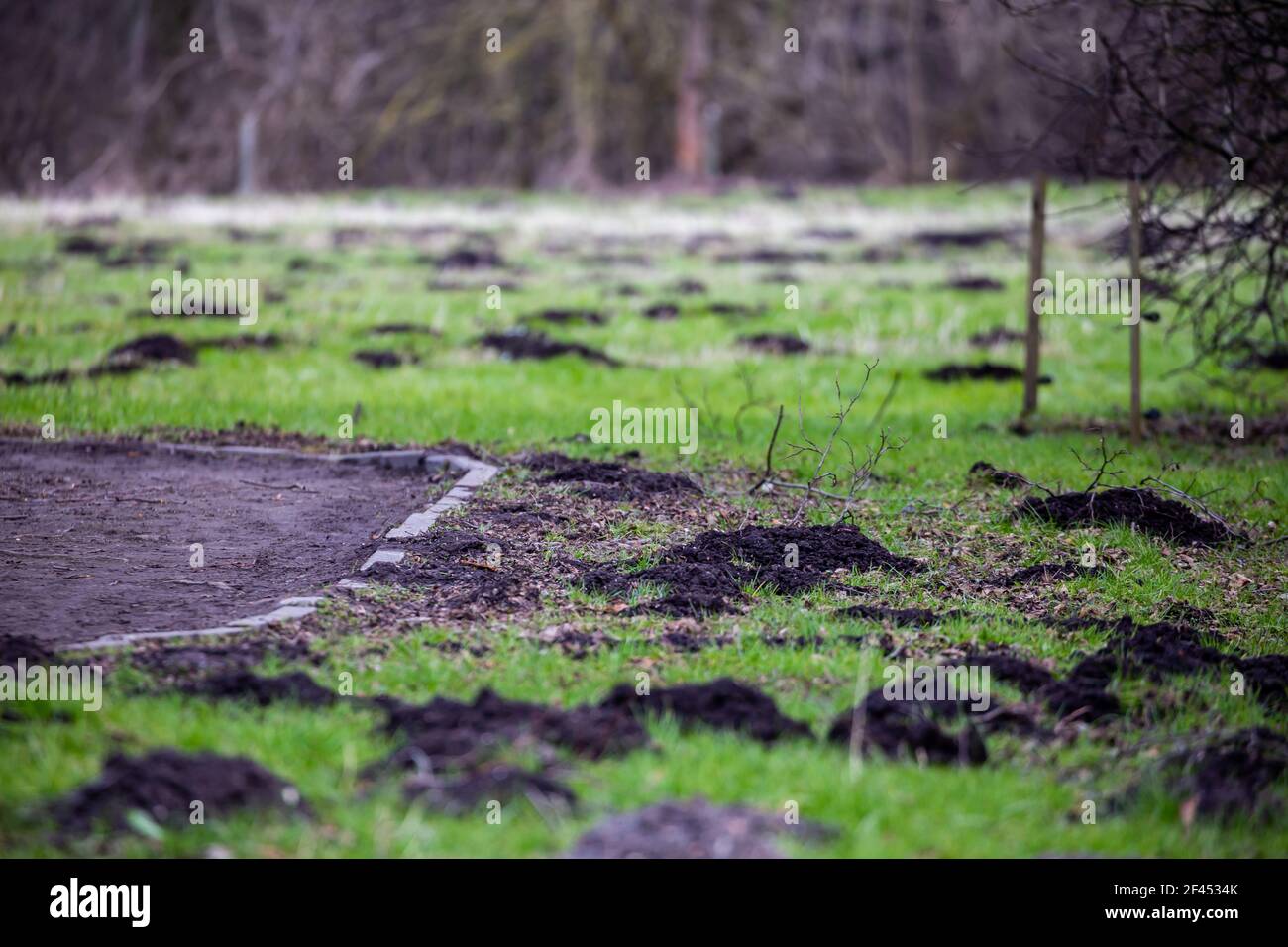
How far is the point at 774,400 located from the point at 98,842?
893 cm

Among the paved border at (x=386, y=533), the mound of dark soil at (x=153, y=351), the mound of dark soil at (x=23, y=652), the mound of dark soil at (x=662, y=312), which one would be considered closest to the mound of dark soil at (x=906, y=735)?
the paved border at (x=386, y=533)

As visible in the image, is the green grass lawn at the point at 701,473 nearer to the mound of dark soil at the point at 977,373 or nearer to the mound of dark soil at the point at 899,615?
the mound of dark soil at the point at 899,615

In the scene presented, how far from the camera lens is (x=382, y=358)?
1368cm

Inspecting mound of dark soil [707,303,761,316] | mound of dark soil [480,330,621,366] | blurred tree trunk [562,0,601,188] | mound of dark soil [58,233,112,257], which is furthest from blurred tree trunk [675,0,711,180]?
mound of dark soil [480,330,621,366]

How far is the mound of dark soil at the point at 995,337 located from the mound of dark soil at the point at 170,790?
1206 cm

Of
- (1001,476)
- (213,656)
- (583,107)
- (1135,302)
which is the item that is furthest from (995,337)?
(583,107)

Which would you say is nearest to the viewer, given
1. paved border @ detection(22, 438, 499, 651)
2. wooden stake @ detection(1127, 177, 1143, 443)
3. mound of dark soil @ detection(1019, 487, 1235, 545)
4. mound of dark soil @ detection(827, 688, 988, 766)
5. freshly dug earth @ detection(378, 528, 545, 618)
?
mound of dark soil @ detection(827, 688, 988, 766)

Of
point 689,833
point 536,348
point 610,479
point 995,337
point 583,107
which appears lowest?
point 689,833

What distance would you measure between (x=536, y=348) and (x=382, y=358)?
1.54 m

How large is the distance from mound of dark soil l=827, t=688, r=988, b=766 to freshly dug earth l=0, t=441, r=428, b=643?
3020mm

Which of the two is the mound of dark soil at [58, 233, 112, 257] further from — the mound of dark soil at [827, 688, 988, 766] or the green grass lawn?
the mound of dark soil at [827, 688, 988, 766]

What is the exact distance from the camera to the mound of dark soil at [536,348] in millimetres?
13945

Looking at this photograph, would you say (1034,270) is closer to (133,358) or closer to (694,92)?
(133,358)

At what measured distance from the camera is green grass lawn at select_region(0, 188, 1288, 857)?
4.59 meters
